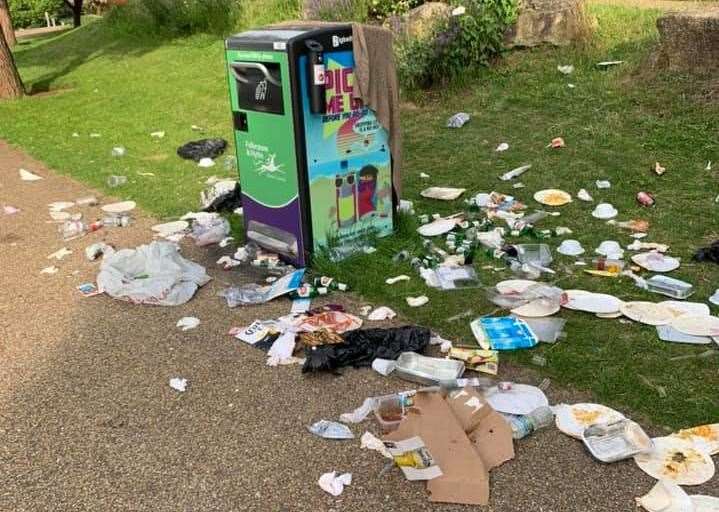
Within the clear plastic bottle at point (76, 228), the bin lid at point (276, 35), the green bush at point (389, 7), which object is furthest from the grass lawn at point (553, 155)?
the green bush at point (389, 7)

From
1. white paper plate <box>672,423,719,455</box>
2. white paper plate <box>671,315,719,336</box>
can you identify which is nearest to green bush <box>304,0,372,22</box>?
white paper plate <box>671,315,719,336</box>

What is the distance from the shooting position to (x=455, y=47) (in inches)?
324

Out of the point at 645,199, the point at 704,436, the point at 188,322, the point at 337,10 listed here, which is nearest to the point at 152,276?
the point at 188,322

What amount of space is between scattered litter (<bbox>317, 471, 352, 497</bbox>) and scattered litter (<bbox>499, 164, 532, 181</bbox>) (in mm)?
3843

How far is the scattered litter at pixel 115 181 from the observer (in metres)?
6.70

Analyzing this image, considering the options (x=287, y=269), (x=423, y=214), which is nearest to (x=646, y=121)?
(x=423, y=214)

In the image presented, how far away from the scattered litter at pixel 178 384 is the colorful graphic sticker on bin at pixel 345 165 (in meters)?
1.40

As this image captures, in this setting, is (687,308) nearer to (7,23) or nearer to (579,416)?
(579,416)

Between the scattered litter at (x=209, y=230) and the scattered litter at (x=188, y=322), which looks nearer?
the scattered litter at (x=188, y=322)

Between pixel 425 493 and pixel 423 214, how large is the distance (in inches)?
119

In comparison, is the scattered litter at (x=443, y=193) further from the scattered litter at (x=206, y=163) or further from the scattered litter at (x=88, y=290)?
the scattered litter at (x=88, y=290)

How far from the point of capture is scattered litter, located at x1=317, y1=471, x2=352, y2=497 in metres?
2.60

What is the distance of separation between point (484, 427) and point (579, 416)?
420 mm

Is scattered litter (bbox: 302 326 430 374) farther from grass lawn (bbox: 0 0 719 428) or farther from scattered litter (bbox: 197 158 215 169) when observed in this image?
scattered litter (bbox: 197 158 215 169)
